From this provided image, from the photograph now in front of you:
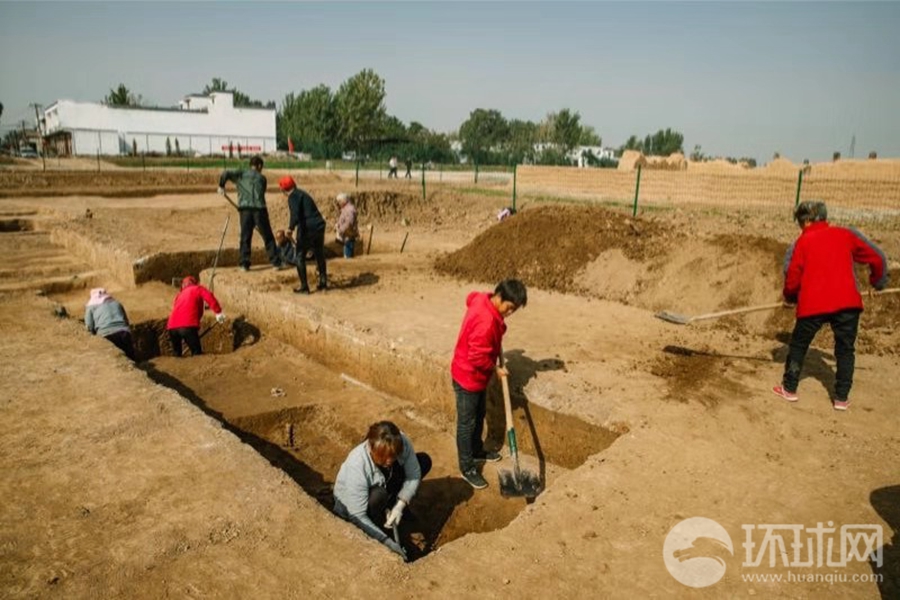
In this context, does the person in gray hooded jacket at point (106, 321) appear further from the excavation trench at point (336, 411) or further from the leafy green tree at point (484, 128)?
the leafy green tree at point (484, 128)

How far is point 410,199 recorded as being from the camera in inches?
800

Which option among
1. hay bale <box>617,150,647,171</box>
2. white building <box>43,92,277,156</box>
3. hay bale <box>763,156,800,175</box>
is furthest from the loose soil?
white building <box>43,92,277,156</box>

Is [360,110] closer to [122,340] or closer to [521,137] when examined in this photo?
Result: [521,137]

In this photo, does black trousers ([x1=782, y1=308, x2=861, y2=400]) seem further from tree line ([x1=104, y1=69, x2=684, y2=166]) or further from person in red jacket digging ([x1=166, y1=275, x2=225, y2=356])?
tree line ([x1=104, y1=69, x2=684, y2=166])

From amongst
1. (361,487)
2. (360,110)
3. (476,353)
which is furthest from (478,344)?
(360,110)

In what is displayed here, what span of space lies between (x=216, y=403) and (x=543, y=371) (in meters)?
3.73

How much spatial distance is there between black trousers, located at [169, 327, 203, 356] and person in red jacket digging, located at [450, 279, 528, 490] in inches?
182

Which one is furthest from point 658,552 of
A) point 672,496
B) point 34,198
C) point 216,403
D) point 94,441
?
point 34,198

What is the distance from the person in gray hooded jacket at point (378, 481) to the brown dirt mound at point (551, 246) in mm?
6019

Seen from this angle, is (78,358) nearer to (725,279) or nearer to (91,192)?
(725,279)

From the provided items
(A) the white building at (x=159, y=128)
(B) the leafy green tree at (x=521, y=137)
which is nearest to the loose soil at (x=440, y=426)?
(B) the leafy green tree at (x=521, y=137)

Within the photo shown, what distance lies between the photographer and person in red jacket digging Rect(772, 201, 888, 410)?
15.5 ft

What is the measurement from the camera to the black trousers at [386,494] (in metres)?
3.86

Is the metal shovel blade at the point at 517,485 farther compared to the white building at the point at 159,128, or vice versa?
the white building at the point at 159,128
